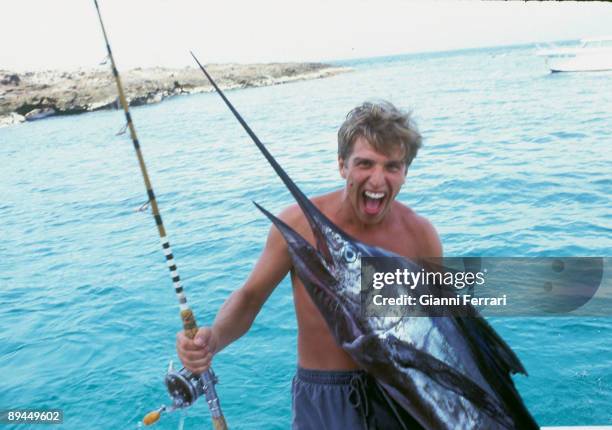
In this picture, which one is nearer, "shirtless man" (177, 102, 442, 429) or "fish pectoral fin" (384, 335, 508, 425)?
"fish pectoral fin" (384, 335, 508, 425)

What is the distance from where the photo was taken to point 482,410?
1674 mm

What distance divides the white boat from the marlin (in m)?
28.6

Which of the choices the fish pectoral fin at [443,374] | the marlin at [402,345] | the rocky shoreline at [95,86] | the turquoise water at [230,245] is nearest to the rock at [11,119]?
the rocky shoreline at [95,86]

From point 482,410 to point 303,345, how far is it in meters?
0.67

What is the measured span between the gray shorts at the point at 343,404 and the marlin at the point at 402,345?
0.13 metres

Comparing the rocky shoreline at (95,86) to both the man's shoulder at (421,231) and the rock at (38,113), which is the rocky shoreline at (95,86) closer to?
the rock at (38,113)

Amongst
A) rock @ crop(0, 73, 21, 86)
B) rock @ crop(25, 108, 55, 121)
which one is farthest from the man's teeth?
rock @ crop(0, 73, 21, 86)

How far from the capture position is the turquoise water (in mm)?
5066

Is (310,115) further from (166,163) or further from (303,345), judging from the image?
(303,345)

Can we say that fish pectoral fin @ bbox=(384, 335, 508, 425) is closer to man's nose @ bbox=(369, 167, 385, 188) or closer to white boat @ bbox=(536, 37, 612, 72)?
man's nose @ bbox=(369, 167, 385, 188)

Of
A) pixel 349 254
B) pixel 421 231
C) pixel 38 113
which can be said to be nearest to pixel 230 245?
pixel 421 231

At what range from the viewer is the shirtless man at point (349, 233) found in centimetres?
180

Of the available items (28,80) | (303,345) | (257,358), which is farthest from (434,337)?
(28,80)

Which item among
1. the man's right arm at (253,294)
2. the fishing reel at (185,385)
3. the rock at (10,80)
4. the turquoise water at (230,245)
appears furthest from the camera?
the rock at (10,80)
